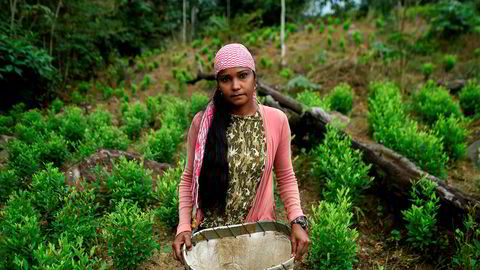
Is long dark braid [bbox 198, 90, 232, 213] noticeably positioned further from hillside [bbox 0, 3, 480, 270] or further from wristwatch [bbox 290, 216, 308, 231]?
hillside [bbox 0, 3, 480, 270]

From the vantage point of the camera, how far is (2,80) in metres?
8.52

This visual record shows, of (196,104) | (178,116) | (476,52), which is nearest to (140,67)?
(196,104)

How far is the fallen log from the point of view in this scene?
342cm

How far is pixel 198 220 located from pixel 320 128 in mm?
3701

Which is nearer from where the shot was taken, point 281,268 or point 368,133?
point 281,268

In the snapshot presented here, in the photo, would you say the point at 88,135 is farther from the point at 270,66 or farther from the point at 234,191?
the point at 270,66

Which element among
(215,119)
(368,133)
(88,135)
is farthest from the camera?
(368,133)

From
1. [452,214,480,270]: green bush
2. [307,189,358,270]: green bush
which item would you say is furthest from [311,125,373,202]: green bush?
[452,214,480,270]: green bush

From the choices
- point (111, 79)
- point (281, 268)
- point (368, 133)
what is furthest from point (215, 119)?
point (111, 79)

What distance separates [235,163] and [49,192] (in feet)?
8.59

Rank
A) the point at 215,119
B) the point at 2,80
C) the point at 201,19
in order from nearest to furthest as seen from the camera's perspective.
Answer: the point at 215,119 < the point at 2,80 < the point at 201,19

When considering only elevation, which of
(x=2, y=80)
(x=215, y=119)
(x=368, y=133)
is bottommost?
(x=368, y=133)

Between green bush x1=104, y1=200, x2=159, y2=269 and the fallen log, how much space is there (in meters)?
2.65

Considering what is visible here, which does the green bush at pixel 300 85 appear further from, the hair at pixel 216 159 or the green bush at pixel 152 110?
the hair at pixel 216 159
